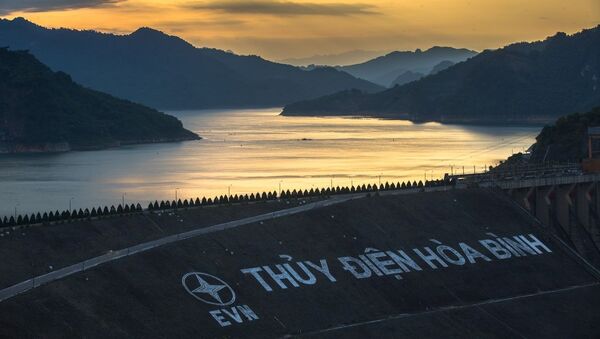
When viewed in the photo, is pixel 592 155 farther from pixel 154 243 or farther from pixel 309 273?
pixel 154 243

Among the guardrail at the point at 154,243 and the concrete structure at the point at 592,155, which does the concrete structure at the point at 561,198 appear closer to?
the concrete structure at the point at 592,155

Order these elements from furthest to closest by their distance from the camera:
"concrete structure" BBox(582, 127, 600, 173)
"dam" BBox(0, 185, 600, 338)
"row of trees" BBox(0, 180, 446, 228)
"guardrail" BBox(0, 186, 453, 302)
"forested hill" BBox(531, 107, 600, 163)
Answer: "forested hill" BBox(531, 107, 600, 163), "concrete structure" BBox(582, 127, 600, 173), "row of trees" BBox(0, 180, 446, 228), "dam" BBox(0, 185, 600, 338), "guardrail" BBox(0, 186, 453, 302)

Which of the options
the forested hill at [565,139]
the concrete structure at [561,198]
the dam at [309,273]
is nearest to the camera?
the dam at [309,273]

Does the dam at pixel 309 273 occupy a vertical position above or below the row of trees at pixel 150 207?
below

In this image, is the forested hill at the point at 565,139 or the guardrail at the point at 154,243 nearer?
the guardrail at the point at 154,243

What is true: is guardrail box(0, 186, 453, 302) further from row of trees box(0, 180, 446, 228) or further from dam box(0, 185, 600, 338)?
row of trees box(0, 180, 446, 228)

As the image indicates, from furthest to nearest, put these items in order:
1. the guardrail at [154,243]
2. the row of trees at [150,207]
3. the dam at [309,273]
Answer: the row of trees at [150,207] → the dam at [309,273] → the guardrail at [154,243]

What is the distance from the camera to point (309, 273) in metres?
93.8

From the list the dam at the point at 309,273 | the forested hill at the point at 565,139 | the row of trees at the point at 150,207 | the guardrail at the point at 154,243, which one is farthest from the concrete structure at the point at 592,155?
the forested hill at the point at 565,139

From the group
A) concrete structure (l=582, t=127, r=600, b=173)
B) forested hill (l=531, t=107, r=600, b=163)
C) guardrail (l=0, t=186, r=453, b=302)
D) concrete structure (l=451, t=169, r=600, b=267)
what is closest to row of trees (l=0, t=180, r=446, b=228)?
guardrail (l=0, t=186, r=453, b=302)

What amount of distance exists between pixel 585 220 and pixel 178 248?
1742 inches

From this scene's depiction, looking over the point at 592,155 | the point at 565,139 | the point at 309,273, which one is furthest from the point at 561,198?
the point at 565,139

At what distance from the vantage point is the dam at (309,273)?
269 ft

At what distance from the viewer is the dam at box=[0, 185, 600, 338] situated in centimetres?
8188
